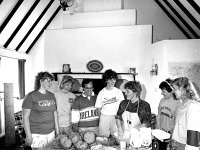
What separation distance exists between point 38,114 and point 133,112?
1074 mm

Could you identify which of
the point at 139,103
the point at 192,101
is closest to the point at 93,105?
the point at 139,103

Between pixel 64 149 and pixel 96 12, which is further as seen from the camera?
pixel 96 12

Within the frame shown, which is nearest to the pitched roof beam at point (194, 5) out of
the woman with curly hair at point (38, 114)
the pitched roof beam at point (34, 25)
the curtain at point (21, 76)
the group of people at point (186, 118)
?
the group of people at point (186, 118)

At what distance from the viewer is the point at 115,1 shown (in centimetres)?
662

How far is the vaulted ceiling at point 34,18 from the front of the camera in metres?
4.90

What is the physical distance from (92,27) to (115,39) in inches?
32.2

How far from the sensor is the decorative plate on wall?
6426mm

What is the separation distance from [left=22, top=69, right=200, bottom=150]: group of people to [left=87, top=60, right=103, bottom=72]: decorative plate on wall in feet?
10.7

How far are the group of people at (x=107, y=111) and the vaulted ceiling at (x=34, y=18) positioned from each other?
2.56 meters

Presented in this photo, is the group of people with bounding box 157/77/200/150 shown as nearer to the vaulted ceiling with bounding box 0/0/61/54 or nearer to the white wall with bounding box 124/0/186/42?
the vaulted ceiling with bounding box 0/0/61/54

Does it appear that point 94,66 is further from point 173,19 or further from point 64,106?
point 64,106

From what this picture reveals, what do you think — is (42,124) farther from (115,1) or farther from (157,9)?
(157,9)

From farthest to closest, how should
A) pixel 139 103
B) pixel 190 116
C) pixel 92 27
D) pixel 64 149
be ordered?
pixel 92 27, pixel 139 103, pixel 64 149, pixel 190 116

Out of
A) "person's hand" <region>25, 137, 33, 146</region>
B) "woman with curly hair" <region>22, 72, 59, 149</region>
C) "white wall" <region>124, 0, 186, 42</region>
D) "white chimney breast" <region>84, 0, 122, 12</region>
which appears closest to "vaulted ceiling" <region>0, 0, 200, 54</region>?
"white wall" <region>124, 0, 186, 42</region>
